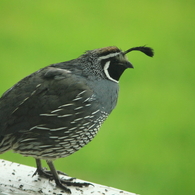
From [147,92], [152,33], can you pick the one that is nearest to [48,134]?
[147,92]

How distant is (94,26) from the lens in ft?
26.2

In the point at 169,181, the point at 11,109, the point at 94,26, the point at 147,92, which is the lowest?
the point at 169,181

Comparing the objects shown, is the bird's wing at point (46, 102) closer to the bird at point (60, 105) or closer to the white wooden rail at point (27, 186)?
Answer: the bird at point (60, 105)

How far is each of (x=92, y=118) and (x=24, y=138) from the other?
0.51 meters

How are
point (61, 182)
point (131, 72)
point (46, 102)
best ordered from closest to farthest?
point (46, 102), point (61, 182), point (131, 72)

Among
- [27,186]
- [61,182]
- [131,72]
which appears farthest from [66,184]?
[131,72]

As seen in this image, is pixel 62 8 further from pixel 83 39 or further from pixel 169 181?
pixel 169 181

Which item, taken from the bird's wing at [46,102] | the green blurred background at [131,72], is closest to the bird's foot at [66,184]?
the bird's wing at [46,102]

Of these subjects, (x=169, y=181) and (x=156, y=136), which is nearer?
(x=169, y=181)

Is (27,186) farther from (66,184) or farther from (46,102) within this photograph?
(46,102)

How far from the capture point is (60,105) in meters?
3.16

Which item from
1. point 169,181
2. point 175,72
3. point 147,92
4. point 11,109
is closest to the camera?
point 11,109

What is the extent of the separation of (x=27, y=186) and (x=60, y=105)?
62cm

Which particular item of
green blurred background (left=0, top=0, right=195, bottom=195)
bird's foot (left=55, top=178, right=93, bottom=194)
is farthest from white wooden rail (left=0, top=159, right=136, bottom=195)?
green blurred background (left=0, top=0, right=195, bottom=195)
